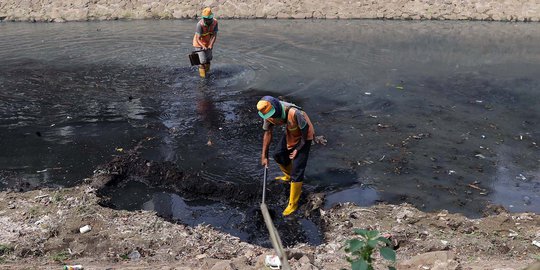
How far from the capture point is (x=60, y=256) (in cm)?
493

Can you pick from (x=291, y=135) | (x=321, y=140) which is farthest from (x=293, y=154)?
(x=321, y=140)

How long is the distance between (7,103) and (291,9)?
12508mm

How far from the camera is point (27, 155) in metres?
7.46

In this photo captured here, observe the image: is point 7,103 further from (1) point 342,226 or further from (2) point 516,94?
(2) point 516,94

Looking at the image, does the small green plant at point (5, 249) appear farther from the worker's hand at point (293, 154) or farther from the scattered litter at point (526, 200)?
the scattered litter at point (526, 200)

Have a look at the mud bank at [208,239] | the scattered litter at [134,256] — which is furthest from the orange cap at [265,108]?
the scattered litter at [134,256]

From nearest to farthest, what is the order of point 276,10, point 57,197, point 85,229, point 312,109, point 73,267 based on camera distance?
point 73,267 → point 85,229 → point 57,197 → point 312,109 → point 276,10

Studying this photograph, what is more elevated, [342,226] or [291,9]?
[291,9]

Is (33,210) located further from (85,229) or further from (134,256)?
(134,256)

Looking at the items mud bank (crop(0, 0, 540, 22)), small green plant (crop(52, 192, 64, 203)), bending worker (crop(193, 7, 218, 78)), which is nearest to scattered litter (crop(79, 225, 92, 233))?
small green plant (crop(52, 192, 64, 203))

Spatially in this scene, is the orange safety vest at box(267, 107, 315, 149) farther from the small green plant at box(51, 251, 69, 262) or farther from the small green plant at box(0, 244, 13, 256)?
the small green plant at box(0, 244, 13, 256)

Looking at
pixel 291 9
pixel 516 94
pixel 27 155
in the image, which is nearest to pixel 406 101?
pixel 516 94

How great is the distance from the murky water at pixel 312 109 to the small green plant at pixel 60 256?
1342 millimetres

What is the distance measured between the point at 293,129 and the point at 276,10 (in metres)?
14.4
